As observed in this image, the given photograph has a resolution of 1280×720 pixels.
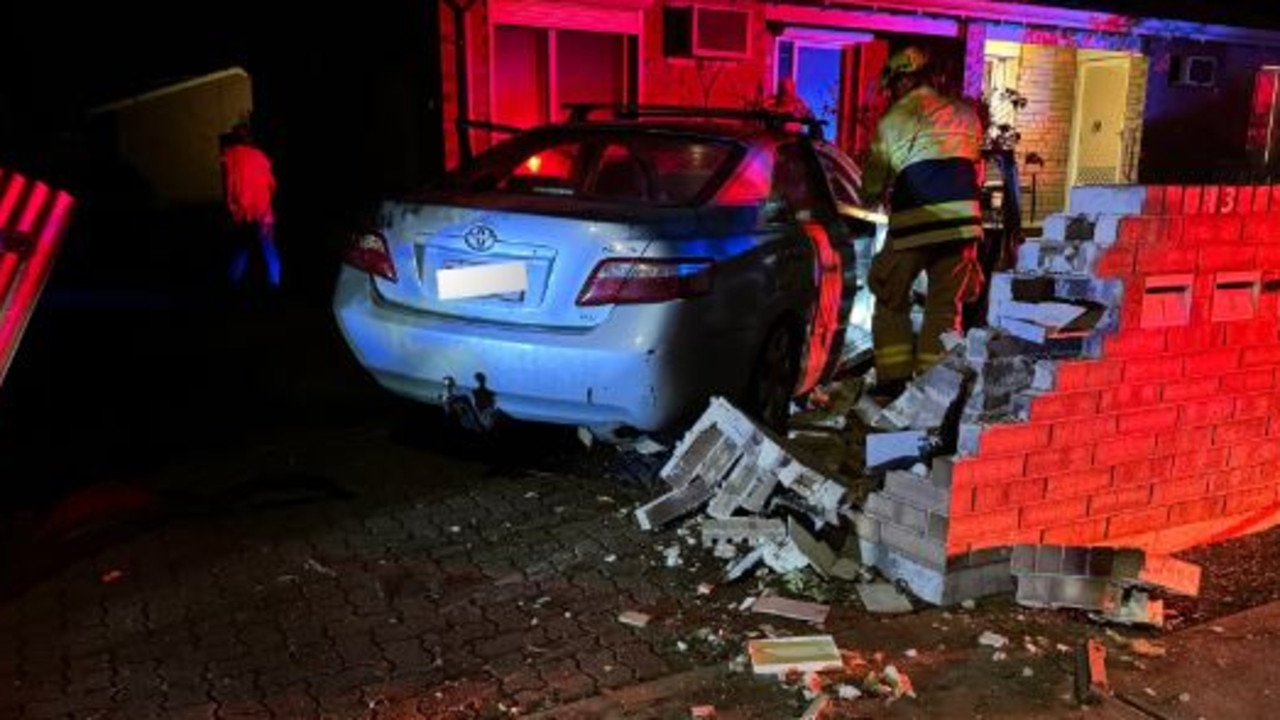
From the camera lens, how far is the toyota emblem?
4566mm

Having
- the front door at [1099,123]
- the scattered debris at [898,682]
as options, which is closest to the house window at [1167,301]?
the scattered debris at [898,682]

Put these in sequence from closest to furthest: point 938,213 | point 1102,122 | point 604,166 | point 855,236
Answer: point 604,166 → point 938,213 → point 855,236 → point 1102,122

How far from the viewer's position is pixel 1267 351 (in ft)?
14.4

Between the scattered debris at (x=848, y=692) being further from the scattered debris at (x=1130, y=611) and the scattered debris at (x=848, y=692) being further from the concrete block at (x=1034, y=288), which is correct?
the concrete block at (x=1034, y=288)

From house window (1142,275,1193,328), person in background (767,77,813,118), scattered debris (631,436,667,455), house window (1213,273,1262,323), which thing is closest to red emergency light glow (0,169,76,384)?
scattered debris (631,436,667,455)

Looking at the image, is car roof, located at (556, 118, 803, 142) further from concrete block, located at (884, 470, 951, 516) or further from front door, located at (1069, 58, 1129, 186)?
front door, located at (1069, 58, 1129, 186)

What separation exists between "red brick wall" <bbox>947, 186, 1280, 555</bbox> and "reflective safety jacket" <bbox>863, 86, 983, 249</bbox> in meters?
1.63

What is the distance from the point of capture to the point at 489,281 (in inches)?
179

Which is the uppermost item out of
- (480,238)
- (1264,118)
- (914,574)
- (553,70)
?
(553,70)

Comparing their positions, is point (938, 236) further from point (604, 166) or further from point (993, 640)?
point (993, 640)

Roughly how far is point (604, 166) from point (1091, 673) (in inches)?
123

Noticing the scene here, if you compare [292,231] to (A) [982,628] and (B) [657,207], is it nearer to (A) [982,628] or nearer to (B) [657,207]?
(B) [657,207]

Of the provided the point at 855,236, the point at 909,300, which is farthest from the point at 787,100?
the point at 909,300

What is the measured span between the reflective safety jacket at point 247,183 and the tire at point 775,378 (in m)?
6.18
